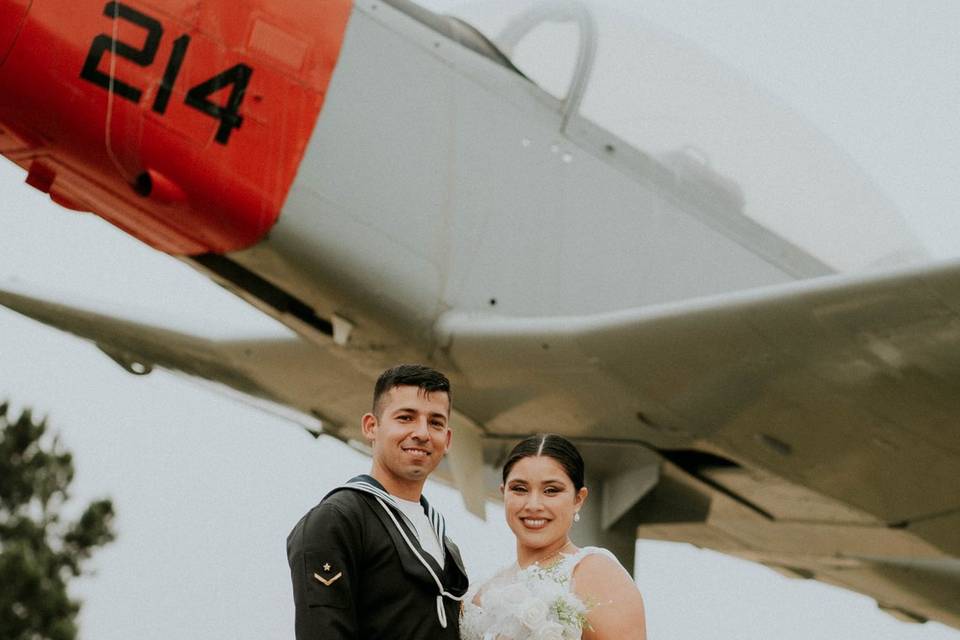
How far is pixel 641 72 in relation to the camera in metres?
6.31

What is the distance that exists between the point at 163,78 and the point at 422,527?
11.5 feet

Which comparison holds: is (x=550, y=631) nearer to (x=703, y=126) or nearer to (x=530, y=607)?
(x=530, y=607)

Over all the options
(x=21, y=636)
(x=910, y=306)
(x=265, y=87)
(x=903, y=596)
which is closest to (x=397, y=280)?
(x=265, y=87)

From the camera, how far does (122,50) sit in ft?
17.6

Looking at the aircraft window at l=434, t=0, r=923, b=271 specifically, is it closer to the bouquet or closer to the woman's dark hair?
the woman's dark hair

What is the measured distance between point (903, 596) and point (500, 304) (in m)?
4.41

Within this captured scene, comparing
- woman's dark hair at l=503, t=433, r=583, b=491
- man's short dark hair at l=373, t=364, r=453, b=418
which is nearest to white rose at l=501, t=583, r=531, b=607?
woman's dark hair at l=503, t=433, r=583, b=491

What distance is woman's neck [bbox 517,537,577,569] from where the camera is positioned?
2.52 metres

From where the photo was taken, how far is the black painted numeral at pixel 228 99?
5.51 meters

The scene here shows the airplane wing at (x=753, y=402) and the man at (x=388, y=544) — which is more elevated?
the airplane wing at (x=753, y=402)

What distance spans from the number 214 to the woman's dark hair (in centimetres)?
335

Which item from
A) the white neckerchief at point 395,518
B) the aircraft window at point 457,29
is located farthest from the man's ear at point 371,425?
the aircraft window at point 457,29

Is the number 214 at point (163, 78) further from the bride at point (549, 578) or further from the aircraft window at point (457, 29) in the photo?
the bride at point (549, 578)

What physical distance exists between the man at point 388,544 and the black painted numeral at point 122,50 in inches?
131
